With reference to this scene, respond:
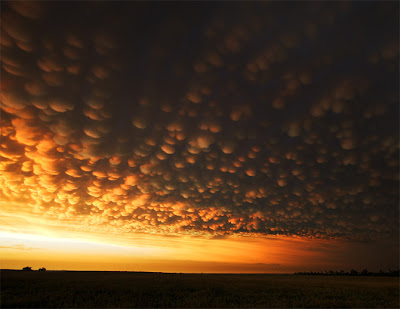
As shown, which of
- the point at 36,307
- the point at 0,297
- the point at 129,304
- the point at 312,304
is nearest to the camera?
the point at 36,307

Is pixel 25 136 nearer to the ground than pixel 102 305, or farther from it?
farther from it

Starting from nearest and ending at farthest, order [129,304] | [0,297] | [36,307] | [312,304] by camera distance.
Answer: [36,307] < [129,304] < [0,297] < [312,304]

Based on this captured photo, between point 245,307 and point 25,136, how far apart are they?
65.7ft

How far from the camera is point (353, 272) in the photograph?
128250 mm

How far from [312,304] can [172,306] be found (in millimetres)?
10573

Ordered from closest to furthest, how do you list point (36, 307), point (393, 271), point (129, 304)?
point (36, 307) < point (129, 304) < point (393, 271)

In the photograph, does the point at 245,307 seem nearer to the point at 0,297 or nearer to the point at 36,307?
the point at 36,307

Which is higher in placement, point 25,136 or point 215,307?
point 25,136

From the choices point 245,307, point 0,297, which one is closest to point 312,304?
point 245,307

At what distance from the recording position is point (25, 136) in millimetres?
18203

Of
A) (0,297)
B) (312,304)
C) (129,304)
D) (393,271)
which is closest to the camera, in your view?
(129,304)

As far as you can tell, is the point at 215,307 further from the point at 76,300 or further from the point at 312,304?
the point at 76,300

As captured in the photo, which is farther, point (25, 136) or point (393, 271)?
point (393, 271)

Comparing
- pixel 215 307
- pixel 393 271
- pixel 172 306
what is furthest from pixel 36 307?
pixel 393 271
